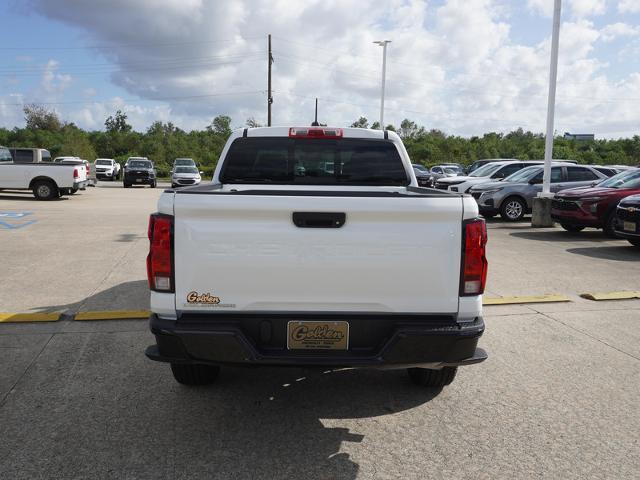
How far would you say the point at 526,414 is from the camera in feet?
12.5

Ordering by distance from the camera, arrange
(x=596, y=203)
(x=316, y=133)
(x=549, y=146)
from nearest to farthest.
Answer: (x=316, y=133)
(x=596, y=203)
(x=549, y=146)

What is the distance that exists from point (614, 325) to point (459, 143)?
6905cm

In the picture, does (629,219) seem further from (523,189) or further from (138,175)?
(138,175)

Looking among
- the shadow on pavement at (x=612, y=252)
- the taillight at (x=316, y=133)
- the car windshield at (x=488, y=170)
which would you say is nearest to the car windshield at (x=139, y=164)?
the car windshield at (x=488, y=170)

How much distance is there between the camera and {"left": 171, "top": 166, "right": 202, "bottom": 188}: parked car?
1191 inches

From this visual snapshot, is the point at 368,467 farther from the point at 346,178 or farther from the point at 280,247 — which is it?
the point at 346,178

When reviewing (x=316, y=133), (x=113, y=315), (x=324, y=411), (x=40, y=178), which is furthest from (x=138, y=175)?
(x=324, y=411)

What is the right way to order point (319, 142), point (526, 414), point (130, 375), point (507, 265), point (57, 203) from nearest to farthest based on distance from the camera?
point (526, 414) → point (130, 375) → point (319, 142) → point (507, 265) → point (57, 203)

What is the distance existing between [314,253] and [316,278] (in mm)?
141

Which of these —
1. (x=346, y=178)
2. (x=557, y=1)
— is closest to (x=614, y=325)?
(x=346, y=178)

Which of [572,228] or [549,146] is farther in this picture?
[549,146]

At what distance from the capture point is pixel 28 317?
590 cm

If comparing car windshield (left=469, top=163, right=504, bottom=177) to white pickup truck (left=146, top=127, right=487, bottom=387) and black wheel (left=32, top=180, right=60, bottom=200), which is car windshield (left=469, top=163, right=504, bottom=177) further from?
white pickup truck (left=146, top=127, right=487, bottom=387)

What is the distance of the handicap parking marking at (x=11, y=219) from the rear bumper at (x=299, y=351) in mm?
11571
